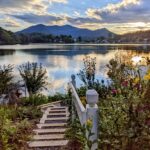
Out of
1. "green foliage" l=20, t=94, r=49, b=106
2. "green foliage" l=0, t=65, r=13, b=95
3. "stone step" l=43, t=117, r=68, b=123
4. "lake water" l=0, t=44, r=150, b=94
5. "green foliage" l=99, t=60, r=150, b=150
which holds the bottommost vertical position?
"lake water" l=0, t=44, r=150, b=94

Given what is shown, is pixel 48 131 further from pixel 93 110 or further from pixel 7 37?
pixel 7 37

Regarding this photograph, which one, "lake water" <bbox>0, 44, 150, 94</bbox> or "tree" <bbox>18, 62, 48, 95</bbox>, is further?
"lake water" <bbox>0, 44, 150, 94</bbox>

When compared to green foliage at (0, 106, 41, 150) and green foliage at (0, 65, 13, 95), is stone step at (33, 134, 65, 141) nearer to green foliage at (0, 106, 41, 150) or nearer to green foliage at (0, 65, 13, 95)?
green foliage at (0, 106, 41, 150)

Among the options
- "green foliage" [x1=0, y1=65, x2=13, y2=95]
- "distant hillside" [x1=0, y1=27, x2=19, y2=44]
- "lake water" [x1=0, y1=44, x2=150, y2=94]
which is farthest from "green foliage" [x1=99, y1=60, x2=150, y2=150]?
"distant hillside" [x1=0, y1=27, x2=19, y2=44]

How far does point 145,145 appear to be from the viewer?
13.1ft

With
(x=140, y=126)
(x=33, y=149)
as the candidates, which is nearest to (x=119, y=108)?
(x=140, y=126)

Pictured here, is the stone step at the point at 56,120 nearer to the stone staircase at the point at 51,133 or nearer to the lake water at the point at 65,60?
the stone staircase at the point at 51,133

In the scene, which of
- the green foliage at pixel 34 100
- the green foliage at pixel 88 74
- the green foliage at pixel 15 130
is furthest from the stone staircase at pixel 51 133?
the green foliage at pixel 88 74

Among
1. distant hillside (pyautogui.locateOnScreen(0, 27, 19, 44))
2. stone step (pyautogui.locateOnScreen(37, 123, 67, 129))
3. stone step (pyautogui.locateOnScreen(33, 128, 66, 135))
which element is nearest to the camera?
stone step (pyautogui.locateOnScreen(33, 128, 66, 135))

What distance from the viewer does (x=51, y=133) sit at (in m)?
8.11

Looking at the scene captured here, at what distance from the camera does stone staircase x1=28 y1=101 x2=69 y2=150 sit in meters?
7.03

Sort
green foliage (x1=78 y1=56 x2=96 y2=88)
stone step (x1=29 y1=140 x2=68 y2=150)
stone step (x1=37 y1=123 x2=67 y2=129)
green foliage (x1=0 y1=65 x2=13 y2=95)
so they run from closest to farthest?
stone step (x1=29 y1=140 x2=68 y2=150) < stone step (x1=37 y1=123 x2=67 y2=129) < green foliage (x1=78 y1=56 x2=96 y2=88) < green foliage (x1=0 y1=65 x2=13 y2=95)

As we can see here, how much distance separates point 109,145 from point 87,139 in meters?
0.37

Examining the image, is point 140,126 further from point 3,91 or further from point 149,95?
point 3,91
